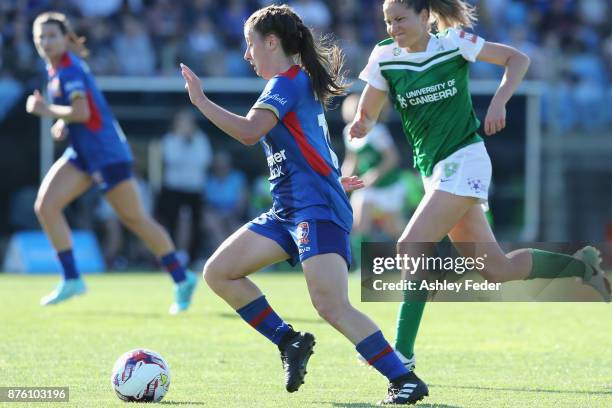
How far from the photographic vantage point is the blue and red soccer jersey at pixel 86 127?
10867 millimetres

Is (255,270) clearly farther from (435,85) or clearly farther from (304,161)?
(435,85)

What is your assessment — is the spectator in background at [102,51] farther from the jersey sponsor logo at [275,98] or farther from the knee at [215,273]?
the jersey sponsor logo at [275,98]

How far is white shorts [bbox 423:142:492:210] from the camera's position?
7277 mm

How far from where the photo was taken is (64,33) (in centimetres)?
1089

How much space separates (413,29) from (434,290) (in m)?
1.55

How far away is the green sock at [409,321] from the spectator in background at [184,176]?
11103 millimetres

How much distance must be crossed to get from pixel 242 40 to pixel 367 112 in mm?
13180

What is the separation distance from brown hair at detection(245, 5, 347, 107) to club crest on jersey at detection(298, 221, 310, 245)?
Result: 666 mm

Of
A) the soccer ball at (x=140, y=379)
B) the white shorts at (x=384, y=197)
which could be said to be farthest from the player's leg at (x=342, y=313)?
the white shorts at (x=384, y=197)

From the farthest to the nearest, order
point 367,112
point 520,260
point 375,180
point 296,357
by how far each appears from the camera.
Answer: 1. point 375,180
2. point 520,260
3. point 367,112
4. point 296,357

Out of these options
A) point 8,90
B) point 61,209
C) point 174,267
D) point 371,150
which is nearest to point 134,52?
point 8,90

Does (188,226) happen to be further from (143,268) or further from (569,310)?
(569,310)

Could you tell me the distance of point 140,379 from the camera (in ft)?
20.3

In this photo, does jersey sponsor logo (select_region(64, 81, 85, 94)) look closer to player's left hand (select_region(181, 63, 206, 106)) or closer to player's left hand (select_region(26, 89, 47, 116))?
player's left hand (select_region(26, 89, 47, 116))
